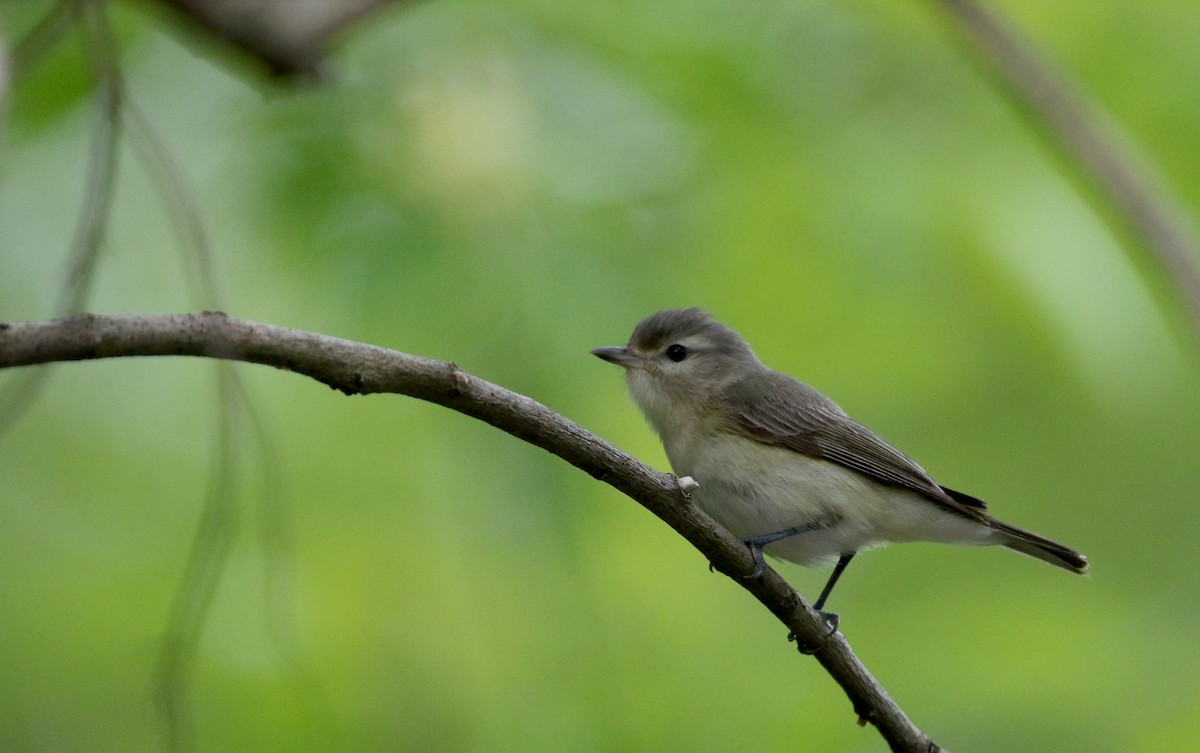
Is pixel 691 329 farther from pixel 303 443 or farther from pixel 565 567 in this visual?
pixel 303 443

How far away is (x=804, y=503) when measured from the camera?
434 centimetres

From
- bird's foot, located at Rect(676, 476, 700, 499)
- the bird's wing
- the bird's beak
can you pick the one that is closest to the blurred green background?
the bird's beak

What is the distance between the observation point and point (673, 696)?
5.13 meters

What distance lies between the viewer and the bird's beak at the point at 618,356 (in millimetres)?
4445

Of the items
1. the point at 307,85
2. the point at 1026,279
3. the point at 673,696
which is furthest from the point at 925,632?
the point at 307,85

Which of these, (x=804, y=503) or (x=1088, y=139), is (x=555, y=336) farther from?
(x=1088, y=139)

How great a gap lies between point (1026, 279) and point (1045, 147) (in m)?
1.27

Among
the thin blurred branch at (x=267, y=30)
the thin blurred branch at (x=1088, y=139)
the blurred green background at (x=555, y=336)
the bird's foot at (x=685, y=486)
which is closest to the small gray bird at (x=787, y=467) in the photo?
the blurred green background at (x=555, y=336)

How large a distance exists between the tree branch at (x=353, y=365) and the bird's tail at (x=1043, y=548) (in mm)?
1850

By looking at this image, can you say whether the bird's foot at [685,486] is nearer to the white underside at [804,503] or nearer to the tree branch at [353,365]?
the tree branch at [353,365]

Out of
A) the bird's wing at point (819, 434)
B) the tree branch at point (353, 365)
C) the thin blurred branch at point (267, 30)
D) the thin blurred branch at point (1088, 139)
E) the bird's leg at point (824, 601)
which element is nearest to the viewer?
the tree branch at point (353, 365)

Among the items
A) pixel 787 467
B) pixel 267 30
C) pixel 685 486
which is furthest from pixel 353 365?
pixel 787 467

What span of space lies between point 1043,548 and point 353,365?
299cm

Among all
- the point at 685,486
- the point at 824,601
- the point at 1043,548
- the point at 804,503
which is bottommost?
the point at 685,486
